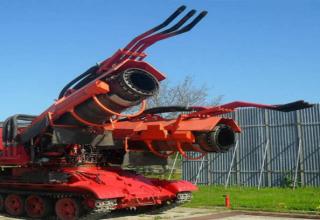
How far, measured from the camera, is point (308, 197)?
49.8 feet

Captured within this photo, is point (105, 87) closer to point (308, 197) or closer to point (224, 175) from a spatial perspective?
point (308, 197)

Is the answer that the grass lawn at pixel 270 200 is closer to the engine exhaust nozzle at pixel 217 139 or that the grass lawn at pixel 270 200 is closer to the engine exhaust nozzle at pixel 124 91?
the engine exhaust nozzle at pixel 217 139

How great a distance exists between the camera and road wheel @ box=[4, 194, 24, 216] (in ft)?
41.3

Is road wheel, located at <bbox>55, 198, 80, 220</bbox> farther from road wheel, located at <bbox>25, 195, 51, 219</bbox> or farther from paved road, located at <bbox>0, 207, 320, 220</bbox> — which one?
paved road, located at <bbox>0, 207, 320, 220</bbox>

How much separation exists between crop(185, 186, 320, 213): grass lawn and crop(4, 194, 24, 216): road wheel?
462 centimetres

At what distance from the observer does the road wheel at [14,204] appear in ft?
41.3

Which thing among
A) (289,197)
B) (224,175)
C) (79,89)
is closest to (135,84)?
(79,89)

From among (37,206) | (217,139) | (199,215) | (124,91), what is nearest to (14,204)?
(37,206)

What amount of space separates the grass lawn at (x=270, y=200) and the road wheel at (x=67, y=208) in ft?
14.1

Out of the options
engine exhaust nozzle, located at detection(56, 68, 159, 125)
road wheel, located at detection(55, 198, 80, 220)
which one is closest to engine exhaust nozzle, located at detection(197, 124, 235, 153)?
engine exhaust nozzle, located at detection(56, 68, 159, 125)

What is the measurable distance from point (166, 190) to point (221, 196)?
4426mm

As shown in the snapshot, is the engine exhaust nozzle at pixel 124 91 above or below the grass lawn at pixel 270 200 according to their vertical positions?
above

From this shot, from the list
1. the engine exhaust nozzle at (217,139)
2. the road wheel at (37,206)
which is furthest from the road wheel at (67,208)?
the engine exhaust nozzle at (217,139)

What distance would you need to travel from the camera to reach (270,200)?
14789mm
